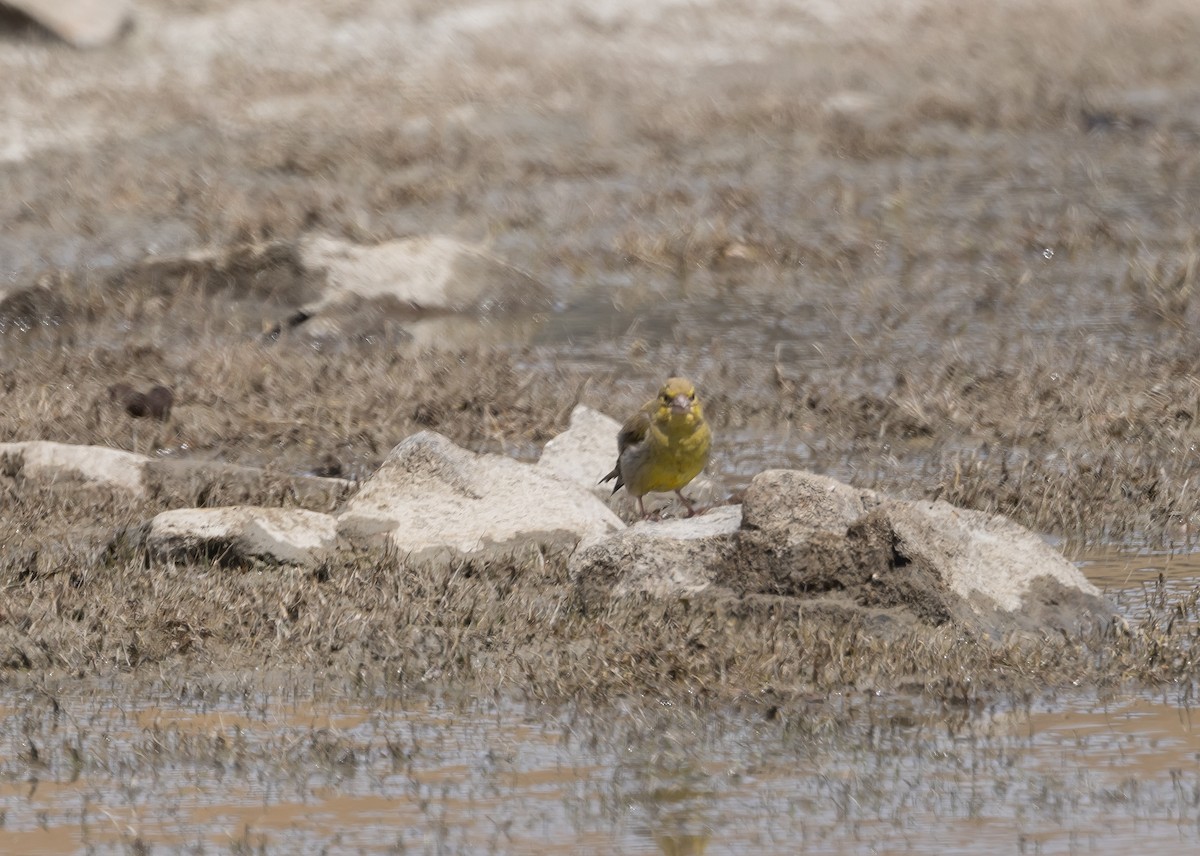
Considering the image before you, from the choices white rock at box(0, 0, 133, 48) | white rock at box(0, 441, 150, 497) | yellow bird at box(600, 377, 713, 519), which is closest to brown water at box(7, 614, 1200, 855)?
yellow bird at box(600, 377, 713, 519)

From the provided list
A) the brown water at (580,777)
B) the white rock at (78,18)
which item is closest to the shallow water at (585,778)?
the brown water at (580,777)

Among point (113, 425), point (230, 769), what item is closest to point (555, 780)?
point (230, 769)

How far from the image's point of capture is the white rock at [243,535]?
791cm

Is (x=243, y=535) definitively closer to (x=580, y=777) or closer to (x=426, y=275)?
(x=580, y=777)

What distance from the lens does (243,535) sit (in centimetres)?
790

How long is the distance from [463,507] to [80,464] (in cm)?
196

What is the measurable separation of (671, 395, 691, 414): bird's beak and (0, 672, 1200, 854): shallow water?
228cm

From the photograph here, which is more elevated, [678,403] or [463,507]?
[678,403]

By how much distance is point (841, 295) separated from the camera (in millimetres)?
14742

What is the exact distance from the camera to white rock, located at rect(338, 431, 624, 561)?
8.16 meters

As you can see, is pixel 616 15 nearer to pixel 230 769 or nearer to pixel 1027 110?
pixel 1027 110

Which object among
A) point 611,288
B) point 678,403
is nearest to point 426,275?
point 611,288

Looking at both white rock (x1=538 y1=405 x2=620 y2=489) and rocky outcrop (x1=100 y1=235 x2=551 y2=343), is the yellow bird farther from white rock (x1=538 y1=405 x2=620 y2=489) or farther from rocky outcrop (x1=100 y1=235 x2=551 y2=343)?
rocky outcrop (x1=100 y1=235 x2=551 y2=343)

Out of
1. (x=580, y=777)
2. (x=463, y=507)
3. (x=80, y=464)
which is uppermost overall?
(x=580, y=777)
